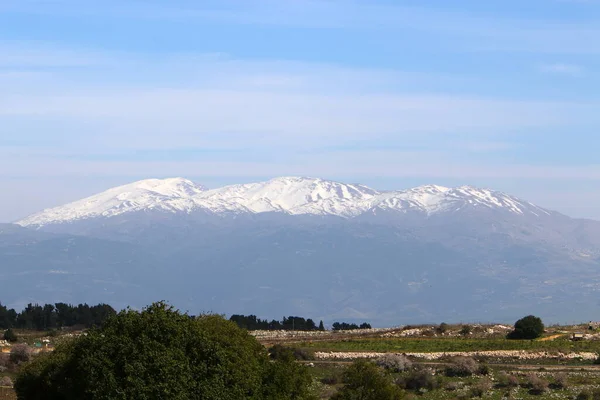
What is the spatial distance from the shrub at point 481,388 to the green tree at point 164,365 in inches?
546

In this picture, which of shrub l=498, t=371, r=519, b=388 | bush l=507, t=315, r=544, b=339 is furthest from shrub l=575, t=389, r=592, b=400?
bush l=507, t=315, r=544, b=339

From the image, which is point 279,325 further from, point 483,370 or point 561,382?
point 561,382

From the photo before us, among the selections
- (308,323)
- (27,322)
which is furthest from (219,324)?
(308,323)

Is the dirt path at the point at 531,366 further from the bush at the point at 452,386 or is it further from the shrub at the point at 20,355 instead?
the shrub at the point at 20,355

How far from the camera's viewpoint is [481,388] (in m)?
50.2

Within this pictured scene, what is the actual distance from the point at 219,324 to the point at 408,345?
1408 inches

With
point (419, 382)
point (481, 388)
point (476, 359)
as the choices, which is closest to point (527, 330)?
point (476, 359)

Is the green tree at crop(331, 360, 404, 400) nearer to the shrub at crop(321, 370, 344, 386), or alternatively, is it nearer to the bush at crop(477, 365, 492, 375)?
the shrub at crop(321, 370, 344, 386)

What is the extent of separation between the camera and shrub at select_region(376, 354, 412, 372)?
2242 inches

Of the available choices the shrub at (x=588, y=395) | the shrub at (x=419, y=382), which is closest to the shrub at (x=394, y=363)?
the shrub at (x=419, y=382)

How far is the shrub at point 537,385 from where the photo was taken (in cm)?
5018

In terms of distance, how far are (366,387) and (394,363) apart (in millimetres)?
16674

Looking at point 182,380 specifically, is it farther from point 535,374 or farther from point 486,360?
point 486,360

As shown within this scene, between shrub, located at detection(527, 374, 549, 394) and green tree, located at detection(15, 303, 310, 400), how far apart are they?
1630 centimetres
